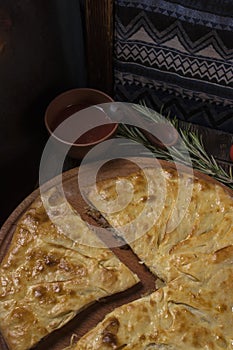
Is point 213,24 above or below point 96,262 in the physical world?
above

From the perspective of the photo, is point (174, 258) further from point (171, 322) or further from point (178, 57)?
point (178, 57)

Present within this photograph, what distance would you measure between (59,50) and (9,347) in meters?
1.75

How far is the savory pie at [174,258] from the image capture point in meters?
2.62

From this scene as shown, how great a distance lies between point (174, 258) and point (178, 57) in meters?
1.29

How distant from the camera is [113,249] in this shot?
118 inches

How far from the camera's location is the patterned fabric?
3162mm

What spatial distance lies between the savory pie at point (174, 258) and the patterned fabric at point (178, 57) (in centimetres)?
74

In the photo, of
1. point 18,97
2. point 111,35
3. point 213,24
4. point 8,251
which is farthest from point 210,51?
point 8,251

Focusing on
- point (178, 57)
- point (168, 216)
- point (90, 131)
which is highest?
→ point (178, 57)

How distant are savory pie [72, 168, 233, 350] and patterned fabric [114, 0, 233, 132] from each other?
2.43ft

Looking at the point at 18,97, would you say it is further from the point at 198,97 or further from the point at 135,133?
the point at 198,97

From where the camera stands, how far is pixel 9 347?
2.63 metres

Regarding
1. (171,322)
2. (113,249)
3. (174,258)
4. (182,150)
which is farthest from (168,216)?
(182,150)

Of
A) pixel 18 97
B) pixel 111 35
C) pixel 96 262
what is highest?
pixel 111 35
